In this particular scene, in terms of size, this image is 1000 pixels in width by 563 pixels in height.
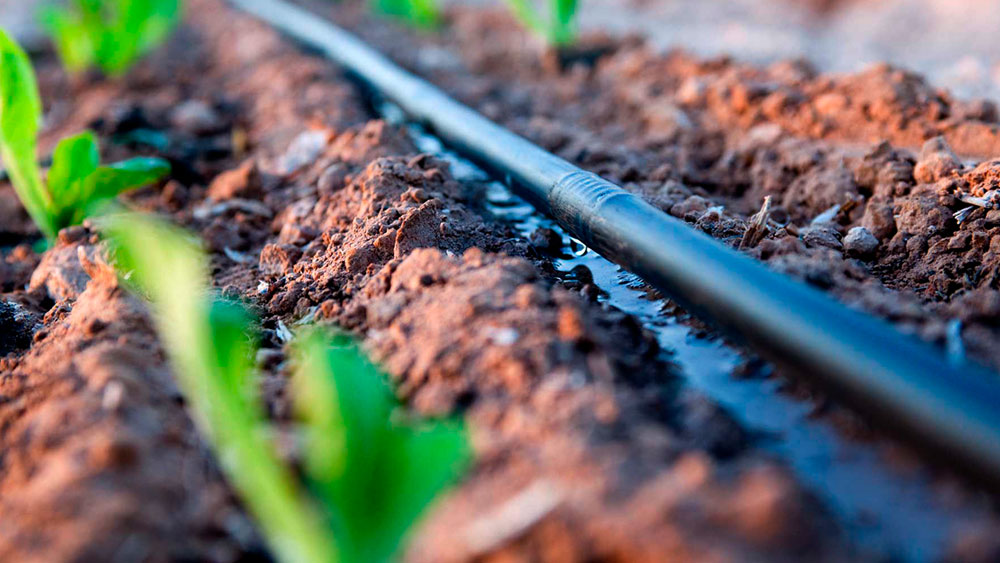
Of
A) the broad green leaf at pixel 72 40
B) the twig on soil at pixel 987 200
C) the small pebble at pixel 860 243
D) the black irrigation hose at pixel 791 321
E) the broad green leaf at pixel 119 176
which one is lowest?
the broad green leaf at pixel 72 40

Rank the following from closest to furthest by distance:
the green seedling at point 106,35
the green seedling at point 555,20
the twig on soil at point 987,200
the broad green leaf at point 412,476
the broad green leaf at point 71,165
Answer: the broad green leaf at point 412,476 → the twig on soil at point 987,200 → the broad green leaf at point 71,165 → the green seedling at point 555,20 → the green seedling at point 106,35

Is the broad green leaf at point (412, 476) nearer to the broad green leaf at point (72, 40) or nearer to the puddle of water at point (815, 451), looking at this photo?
the puddle of water at point (815, 451)

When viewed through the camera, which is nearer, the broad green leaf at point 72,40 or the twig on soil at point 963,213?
the twig on soil at point 963,213

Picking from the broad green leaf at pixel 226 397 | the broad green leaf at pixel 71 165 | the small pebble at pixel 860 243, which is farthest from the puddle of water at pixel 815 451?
the broad green leaf at pixel 71 165

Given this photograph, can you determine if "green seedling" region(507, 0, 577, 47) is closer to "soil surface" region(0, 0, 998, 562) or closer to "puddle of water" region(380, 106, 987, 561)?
"soil surface" region(0, 0, 998, 562)

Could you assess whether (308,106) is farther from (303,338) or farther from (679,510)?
(679,510)

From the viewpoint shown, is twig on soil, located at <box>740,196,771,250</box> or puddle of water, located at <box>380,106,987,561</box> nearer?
puddle of water, located at <box>380,106,987,561</box>

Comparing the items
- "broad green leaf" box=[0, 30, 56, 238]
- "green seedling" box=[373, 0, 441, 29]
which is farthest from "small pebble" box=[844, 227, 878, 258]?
"green seedling" box=[373, 0, 441, 29]
